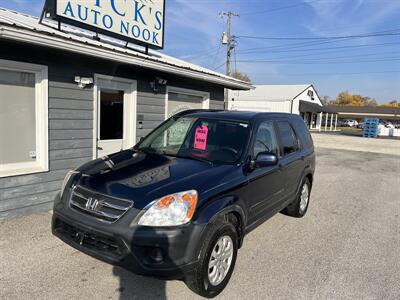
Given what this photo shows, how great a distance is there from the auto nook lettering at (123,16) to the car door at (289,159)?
12.5 feet

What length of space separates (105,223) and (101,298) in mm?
764

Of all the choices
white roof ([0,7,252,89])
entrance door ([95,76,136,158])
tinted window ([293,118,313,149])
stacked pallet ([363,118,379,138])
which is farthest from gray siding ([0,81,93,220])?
stacked pallet ([363,118,379,138])

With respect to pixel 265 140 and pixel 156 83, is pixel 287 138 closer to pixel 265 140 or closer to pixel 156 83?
pixel 265 140

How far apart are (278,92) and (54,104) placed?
37.9 m

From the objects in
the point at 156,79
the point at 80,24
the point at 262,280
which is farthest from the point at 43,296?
the point at 156,79

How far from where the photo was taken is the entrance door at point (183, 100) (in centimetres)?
756

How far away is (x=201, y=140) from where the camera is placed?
12.7ft

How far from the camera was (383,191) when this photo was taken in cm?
802

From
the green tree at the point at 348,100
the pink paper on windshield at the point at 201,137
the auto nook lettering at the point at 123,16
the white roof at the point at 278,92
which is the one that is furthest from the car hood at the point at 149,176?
the green tree at the point at 348,100

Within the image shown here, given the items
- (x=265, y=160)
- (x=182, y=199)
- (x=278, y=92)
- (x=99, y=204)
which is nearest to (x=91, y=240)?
(x=99, y=204)

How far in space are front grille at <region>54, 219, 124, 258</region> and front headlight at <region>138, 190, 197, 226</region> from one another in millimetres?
316

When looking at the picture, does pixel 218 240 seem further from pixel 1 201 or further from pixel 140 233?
pixel 1 201

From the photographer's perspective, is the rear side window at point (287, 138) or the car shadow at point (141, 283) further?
the rear side window at point (287, 138)

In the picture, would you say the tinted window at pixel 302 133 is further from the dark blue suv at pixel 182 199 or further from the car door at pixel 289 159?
the dark blue suv at pixel 182 199
